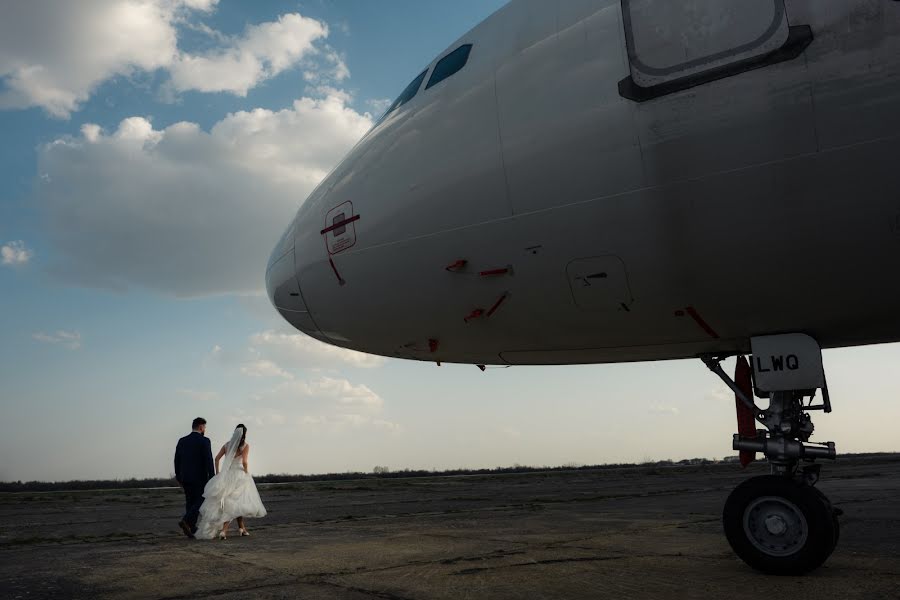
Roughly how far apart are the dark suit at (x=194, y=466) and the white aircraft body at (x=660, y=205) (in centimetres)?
493

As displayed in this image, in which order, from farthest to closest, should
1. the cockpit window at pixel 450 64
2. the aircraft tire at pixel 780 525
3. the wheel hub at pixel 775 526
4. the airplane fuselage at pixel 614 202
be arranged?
the cockpit window at pixel 450 64, the wheel hub at pixel 775 526, the aircraft tire at pixel 780 525, the airplane fuselage at pixel 614 202

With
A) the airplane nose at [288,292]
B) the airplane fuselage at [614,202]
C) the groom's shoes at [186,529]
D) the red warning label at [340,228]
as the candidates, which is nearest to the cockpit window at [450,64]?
the airplane fuselage at [614,202]

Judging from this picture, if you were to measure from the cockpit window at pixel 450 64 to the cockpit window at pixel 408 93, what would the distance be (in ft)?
0.74

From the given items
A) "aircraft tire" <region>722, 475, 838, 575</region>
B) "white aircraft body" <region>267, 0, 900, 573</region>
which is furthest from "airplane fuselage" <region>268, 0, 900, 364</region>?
"aircraft tire" <region>722, 475, 838, 575</region>

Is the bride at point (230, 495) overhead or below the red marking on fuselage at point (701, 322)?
below

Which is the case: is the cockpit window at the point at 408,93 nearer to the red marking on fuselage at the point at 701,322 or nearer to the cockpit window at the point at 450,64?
the cockpit window at the point at 450,64

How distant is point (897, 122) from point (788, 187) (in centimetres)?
70

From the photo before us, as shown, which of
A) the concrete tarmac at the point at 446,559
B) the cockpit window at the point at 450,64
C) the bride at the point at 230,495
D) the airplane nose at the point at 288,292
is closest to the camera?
the concrete tarmac at the point at 446,559

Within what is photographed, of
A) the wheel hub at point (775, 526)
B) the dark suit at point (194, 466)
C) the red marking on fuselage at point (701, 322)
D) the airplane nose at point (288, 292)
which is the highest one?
the airplane nose at point (288, 292)

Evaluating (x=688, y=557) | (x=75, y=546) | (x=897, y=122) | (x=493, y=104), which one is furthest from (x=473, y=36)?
(x=75, y=546)

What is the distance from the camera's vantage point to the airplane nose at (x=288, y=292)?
7.49 metres

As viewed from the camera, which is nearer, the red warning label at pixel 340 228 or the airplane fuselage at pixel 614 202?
the airplane fuselage at pixel 614 202

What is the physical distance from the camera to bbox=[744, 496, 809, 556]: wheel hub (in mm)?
5352

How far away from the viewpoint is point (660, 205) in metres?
5.18
